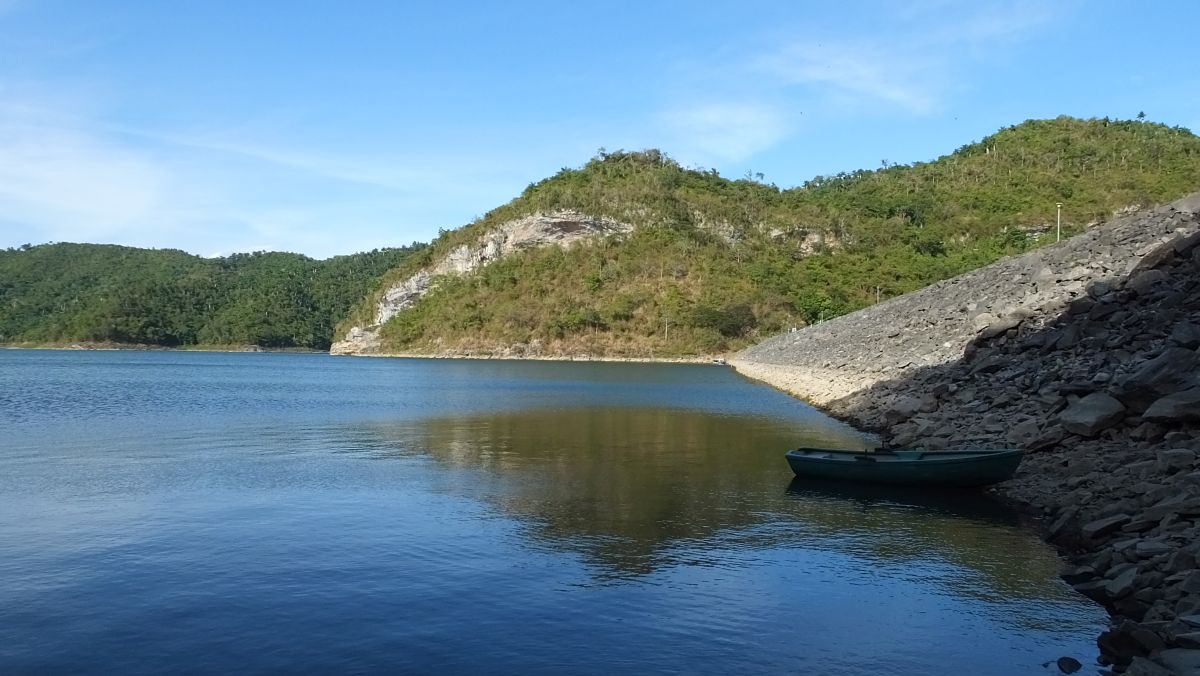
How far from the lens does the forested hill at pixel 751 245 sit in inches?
5571

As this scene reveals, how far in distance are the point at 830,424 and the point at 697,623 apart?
28.5 metres

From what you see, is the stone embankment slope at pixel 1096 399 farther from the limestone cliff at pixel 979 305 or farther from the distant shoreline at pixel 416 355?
the distant shoreline at pixel 416 355

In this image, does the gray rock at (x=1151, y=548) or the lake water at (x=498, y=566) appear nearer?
the lake water at (x=498, y=566)

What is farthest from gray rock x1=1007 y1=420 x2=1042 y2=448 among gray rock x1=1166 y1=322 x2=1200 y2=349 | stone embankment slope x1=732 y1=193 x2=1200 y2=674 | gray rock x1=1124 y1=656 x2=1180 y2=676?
gray rock x1=1124 y1=656 x2=1180 y2=676

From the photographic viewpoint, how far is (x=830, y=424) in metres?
38.7

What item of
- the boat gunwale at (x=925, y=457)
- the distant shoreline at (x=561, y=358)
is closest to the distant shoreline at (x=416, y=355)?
the distant shoreline at (x=561, y=358)

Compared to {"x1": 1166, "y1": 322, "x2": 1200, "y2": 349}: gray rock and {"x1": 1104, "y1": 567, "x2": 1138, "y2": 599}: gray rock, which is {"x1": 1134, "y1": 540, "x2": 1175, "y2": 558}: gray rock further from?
{"x1": 1166, "y1": 322, "x2": 1200, "y2": 349}: gray rock

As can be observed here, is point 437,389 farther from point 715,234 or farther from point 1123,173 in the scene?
point 1123,173

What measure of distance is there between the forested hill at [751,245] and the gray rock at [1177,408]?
113m

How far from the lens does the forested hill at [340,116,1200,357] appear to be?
14150 cm

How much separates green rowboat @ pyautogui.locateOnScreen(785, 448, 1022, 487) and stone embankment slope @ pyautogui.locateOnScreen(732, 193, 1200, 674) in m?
0.80

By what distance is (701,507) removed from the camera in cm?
1998

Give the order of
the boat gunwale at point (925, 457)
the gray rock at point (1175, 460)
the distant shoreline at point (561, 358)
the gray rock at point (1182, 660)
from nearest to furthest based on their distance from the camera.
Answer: the gray rock at point (1182, 660) → the gray rock at point (1175, 460) → the boat gunwale at point (925, 457) → the distant shoreline at point (561, 358)

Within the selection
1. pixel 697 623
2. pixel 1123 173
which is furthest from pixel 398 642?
pixel 1123 173
